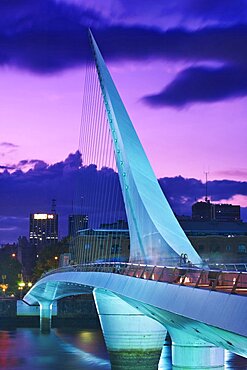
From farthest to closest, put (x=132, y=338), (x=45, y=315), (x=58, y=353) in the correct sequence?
(x=45, y=315)
(x=58, y=353)
(x=132, y=338)

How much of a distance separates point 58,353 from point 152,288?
31.0m

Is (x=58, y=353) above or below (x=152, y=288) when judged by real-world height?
below

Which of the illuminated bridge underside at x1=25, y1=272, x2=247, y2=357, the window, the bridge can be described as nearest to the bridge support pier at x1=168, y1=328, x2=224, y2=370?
the bridge

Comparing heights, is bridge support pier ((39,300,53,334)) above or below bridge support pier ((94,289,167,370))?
below

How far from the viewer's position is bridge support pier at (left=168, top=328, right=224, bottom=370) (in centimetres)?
2622

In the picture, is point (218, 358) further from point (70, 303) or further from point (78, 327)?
point (70, 303)

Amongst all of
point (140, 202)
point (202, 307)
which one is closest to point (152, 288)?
point (202, 307)

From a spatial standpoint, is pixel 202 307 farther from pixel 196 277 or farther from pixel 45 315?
pixel 45 315


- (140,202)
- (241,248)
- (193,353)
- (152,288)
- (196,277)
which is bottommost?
(193,353)

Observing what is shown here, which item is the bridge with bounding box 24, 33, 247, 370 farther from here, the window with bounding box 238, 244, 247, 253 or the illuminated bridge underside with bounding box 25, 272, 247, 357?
the window with bounding box 238, 244, 247, 253

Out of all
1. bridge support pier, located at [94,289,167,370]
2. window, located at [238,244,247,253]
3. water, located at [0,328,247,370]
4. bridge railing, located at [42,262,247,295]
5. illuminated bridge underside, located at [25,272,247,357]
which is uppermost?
window, located at [238,244,247,253]

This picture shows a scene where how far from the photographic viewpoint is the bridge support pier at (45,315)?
75375mm

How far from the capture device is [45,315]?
78375 mm

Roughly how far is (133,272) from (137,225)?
8.27 meters
